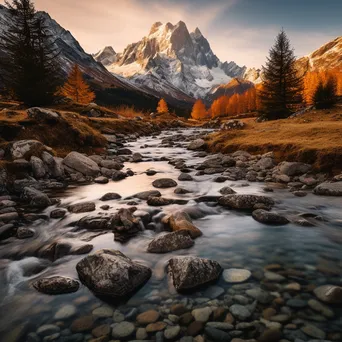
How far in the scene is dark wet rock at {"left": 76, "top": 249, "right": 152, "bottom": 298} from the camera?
4.34m

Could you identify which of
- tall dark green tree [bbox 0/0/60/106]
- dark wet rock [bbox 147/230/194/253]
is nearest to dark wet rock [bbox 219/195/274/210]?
dark wet rock [bbox 147/230/194/253]

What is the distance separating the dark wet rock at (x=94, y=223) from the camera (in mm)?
7258

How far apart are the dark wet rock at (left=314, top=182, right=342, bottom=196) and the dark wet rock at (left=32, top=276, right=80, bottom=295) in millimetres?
8969

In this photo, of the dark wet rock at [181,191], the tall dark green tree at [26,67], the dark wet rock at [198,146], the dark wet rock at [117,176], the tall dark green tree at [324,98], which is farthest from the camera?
the tall dark green tree at [324,98]

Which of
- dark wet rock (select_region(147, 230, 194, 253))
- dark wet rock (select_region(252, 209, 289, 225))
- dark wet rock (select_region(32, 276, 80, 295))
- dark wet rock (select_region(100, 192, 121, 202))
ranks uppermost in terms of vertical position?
dark wet rock (select_region(100, 192, 121, 202))

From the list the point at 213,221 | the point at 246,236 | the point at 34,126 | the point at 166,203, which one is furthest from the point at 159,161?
the point at 246,236

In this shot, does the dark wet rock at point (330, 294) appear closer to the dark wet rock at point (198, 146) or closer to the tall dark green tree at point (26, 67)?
the dark wet rock at point (198, 146)

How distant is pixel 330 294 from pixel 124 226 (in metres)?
4.69

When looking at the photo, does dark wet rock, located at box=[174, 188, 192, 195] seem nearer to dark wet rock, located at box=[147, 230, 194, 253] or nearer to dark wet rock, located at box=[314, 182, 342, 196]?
dark wet rock, located at box=[147, 230, 194, 253]

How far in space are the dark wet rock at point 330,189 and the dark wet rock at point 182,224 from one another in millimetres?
5632

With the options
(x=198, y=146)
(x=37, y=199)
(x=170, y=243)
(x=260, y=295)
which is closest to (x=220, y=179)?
(x=170, y=243)

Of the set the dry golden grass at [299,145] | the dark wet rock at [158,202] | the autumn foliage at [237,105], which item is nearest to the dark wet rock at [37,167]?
Result: the dark wet rock at [158,202]

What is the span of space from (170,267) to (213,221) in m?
3.18

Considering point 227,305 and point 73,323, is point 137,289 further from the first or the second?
point 227,305
